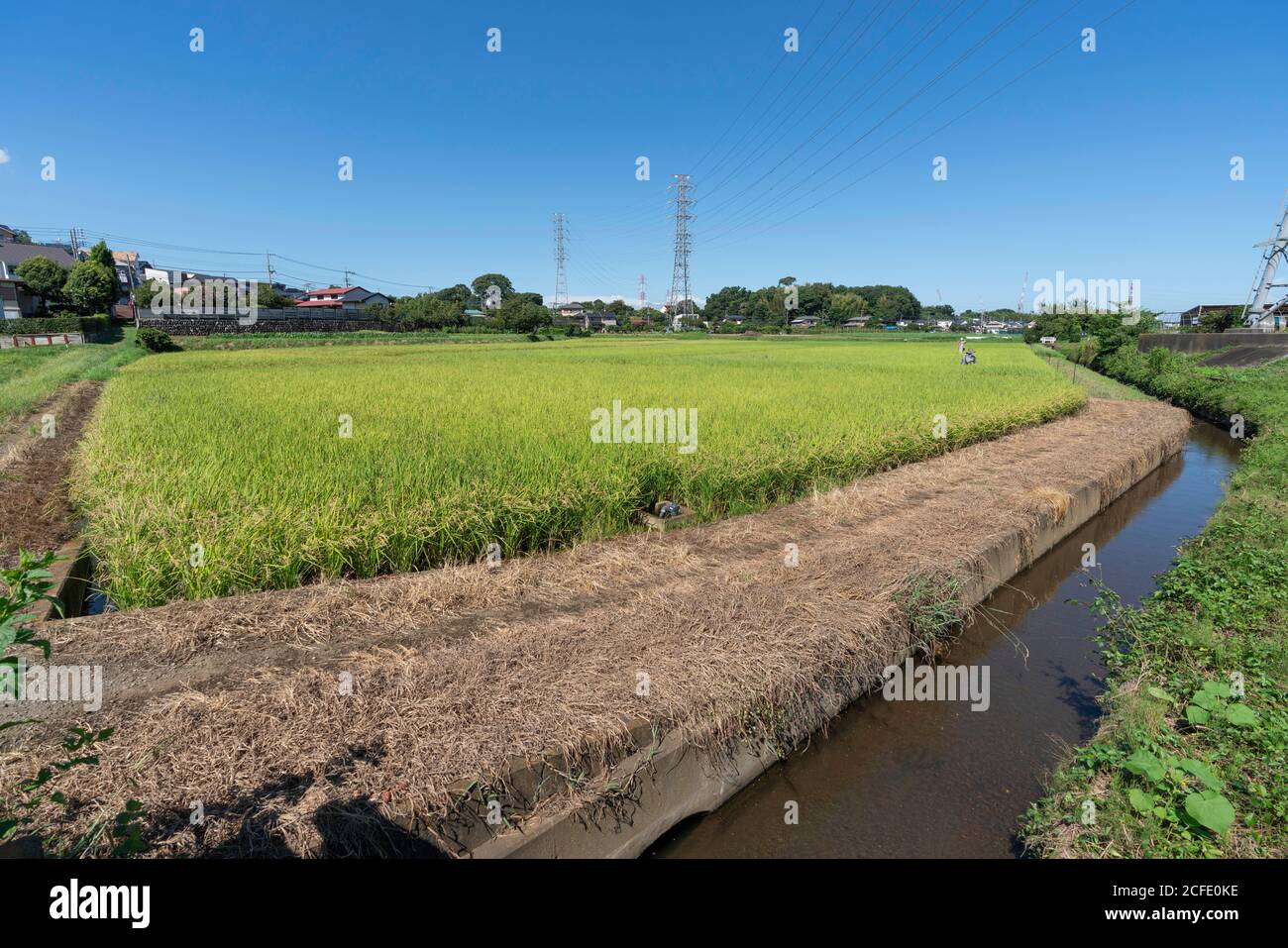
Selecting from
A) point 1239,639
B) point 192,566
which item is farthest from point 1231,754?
point 192,566

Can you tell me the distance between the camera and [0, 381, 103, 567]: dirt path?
5.30m

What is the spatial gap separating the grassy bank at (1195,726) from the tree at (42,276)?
5004 centimetres

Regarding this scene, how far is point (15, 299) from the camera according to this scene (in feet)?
115

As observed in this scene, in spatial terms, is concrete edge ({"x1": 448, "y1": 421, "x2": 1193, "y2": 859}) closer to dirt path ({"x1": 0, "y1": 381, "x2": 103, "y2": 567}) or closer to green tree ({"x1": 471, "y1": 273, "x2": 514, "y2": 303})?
dirt path ({"x1": 0, "y1": 381, "x2": 103, "y2": 567})

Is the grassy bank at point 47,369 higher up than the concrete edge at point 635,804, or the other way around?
the grassy bank at point 47,369

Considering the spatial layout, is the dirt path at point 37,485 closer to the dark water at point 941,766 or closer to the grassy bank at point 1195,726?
the dark water at point 941,766

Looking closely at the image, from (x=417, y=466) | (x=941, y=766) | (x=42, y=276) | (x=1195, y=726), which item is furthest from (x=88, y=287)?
(x=1195, y=726)

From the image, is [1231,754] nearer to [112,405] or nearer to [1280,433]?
[1280,433]

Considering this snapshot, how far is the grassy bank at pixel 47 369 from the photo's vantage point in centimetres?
1221

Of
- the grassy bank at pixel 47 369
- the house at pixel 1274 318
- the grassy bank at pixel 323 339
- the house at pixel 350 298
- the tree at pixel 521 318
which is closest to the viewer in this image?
the grassy bank at pixel 47 369
